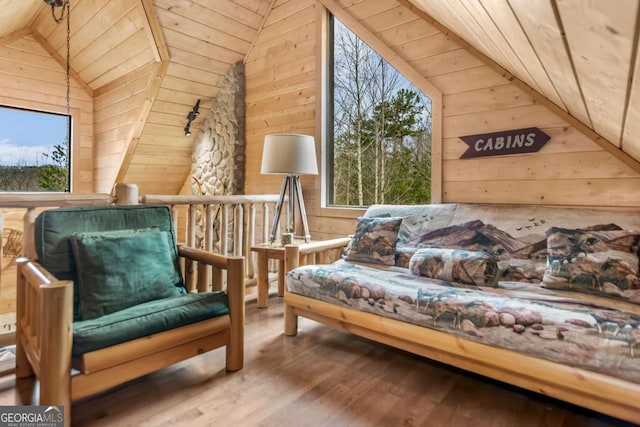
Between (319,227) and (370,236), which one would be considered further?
(319,227)

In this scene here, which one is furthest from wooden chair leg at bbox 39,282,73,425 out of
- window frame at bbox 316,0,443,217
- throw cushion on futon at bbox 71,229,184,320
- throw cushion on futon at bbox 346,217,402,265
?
window frame at bbox 316,0,443,217

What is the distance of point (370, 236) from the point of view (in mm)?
2680

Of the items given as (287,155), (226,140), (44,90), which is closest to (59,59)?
(44,90)

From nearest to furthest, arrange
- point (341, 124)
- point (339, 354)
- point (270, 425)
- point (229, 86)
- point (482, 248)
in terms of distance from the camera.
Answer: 1. point (270, 425)
2. point (339, 354)
3. point (482, 248)
4. point (341, 124)
5. point (229, 86)

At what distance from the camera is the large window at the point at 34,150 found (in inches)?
182

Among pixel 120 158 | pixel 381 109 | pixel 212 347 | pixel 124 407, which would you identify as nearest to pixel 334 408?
pixel 212 347

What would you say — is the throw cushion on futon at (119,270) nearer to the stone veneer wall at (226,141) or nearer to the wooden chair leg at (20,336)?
the wooden chair leg at (20,336)

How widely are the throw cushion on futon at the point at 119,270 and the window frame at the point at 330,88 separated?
6.26 feet

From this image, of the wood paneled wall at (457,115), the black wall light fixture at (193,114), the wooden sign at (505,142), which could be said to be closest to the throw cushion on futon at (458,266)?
the wood paneled wall at (457,115)

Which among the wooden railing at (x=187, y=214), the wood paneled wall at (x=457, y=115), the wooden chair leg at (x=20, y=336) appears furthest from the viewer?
the wood paneled wall at (x=457, y=115)

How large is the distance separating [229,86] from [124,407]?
3.75m

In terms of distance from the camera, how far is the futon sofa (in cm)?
142

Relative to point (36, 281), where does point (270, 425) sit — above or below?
below

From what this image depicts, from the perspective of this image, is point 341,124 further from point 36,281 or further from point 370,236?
point 36,281
